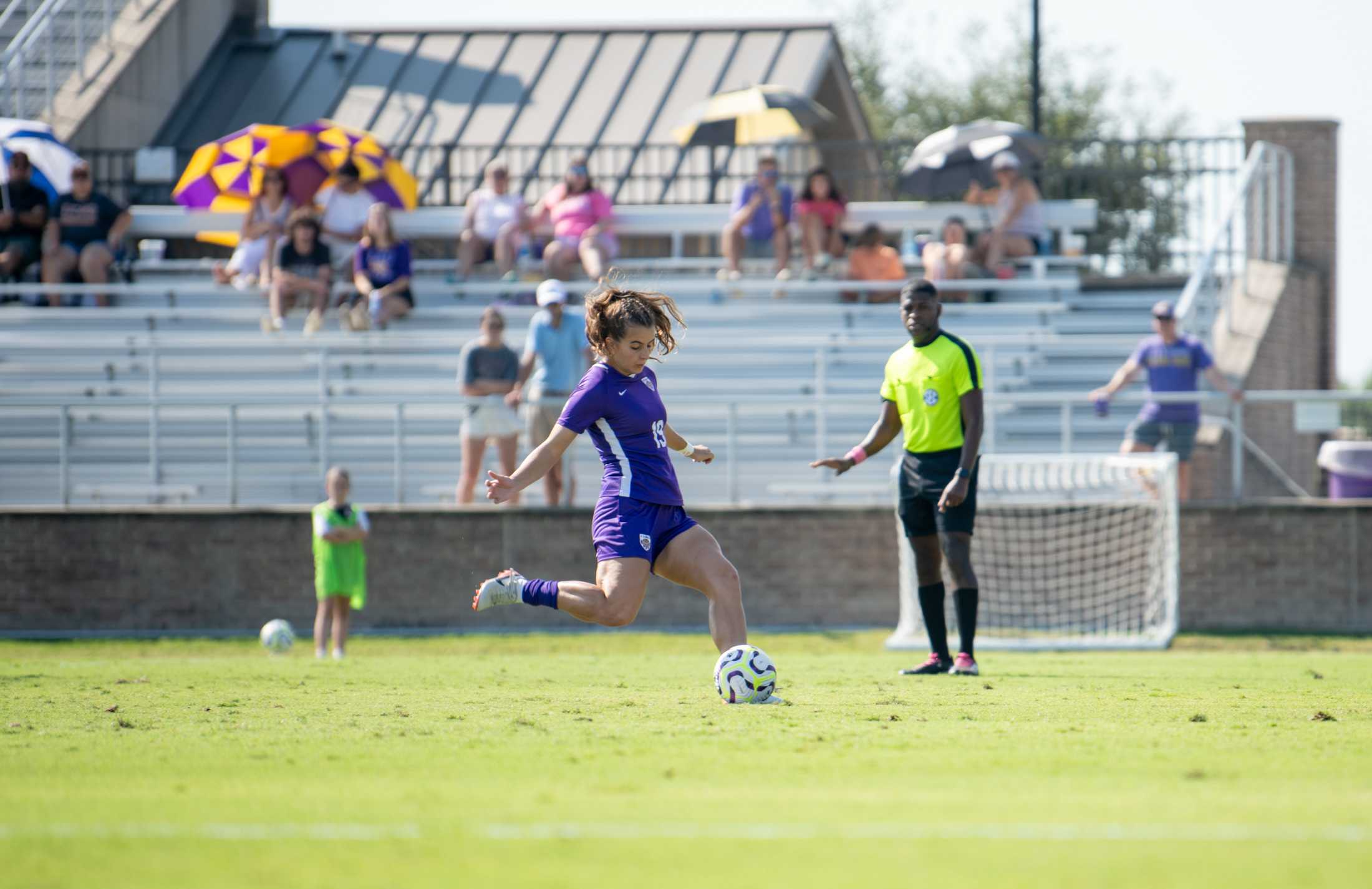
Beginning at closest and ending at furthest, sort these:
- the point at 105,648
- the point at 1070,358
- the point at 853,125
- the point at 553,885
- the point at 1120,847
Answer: the point at 553,885
the point at 1120,847
the point at 105,648
the point at 1070,358
the point at 853,125

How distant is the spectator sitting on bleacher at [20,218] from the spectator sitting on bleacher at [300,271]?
3.26m

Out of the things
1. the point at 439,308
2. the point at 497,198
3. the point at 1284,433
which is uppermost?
the point at 497,198

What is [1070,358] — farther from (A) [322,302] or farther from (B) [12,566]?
(B) [12,566]

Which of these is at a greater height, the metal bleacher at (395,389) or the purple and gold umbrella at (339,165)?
the purple and gold umbrella at (339,165)

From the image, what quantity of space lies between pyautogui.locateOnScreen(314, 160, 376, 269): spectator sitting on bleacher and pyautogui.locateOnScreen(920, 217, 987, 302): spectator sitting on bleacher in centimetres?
677

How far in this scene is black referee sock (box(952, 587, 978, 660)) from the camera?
9836 millimetres

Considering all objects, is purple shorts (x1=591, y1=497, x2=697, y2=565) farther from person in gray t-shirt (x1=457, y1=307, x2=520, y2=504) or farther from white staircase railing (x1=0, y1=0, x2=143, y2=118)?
white staircase railing (x1=0, y1=0, x2=143, y2=118)

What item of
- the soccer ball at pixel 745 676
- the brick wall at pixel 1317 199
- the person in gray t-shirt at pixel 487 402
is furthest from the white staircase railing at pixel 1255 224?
the soccer ball at pixel 745 676

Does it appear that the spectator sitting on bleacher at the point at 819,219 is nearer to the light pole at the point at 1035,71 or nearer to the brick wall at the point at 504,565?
the brick wall at the point at 504,565

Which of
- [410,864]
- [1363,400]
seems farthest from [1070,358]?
[410,864]

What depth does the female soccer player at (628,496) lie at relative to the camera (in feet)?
25.3

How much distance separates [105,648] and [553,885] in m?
12.2

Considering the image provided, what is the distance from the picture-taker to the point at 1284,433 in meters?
17.5

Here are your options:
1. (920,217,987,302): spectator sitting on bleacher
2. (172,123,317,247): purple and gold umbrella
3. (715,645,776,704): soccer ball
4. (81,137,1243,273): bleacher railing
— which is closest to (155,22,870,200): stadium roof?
(81,137,1243,273): bleacher railing
